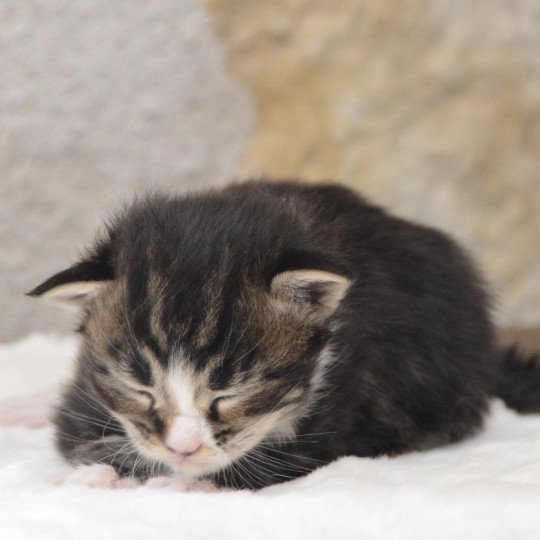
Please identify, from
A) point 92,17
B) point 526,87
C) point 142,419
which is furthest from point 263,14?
point 142,419

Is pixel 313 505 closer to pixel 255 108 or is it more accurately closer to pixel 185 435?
pixel 185 435

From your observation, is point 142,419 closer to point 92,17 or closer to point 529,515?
point 529,515

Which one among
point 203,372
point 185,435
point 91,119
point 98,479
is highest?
point 91,119

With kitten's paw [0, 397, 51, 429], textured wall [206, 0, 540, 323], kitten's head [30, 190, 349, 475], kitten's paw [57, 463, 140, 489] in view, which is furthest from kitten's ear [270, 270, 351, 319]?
textured wall [206, 0, 540, 323]

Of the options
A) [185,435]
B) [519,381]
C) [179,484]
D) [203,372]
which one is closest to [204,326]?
[203,372]

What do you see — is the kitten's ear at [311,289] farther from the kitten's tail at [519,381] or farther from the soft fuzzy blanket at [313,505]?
the kitten's tail at [519,381]

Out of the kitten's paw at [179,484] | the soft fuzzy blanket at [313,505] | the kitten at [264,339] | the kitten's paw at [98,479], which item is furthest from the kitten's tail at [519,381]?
the kitten's paw at [98,479]

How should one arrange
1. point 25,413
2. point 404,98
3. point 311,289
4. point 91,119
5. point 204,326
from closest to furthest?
point 204,326 → point 311,289 → point 25,413 → point 91,119 → point 404,98
